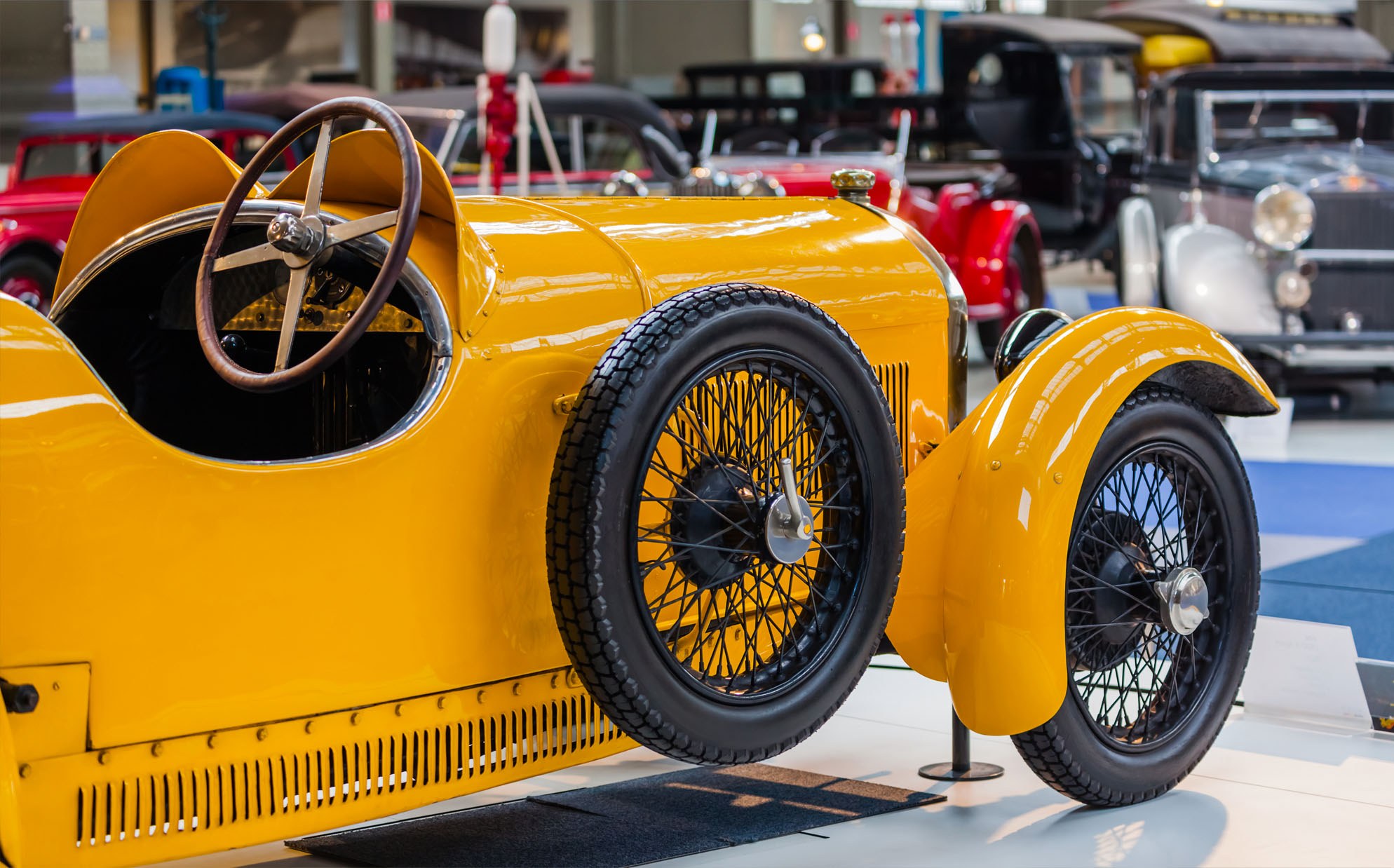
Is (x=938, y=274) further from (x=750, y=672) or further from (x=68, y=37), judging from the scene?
(x=68, y=37)

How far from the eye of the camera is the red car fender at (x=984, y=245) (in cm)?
1000

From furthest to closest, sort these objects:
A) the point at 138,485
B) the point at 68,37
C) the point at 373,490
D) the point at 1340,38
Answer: the point at 1340,38
the point at 68,37
the point at 373,490
the point at 138,485

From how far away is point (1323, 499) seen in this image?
6066 millimetres

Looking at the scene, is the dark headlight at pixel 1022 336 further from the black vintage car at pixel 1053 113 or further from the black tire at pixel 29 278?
the black vintage car at pixel 1053 113

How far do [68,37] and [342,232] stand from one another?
12.0 meters

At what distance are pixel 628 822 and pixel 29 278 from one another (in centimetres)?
706

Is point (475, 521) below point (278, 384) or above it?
below

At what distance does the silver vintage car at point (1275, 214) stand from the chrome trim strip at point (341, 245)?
6470mm

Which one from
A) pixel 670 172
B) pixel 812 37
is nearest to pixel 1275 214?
pixel 670 172

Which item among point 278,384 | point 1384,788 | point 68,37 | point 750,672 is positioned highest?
point 68,37

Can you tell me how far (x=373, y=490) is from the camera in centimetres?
228

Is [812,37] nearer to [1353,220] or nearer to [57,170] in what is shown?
[57,170]

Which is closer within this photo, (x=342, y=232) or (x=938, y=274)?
(x=342, y=232)

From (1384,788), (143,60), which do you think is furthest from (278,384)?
(143,60)
